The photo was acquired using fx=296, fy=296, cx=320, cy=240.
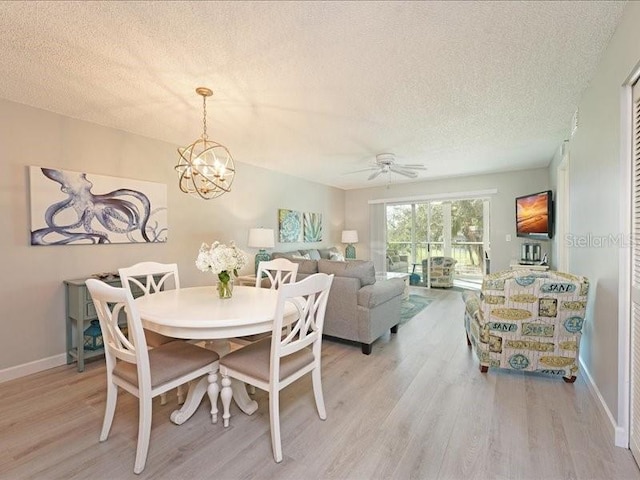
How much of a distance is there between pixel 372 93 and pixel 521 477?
265 centimetres

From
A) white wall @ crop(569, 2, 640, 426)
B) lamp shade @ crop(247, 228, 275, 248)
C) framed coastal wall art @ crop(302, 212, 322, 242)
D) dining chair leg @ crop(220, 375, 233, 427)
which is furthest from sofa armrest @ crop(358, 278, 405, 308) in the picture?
Result: framed coastal wall art @ crop(302, 212, 322, 242)

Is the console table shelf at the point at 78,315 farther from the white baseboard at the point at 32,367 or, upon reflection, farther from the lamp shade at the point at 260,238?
the lamp shade at the point at 260,238

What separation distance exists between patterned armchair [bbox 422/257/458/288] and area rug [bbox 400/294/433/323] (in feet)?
3.45

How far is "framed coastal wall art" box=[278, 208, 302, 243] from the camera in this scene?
547cm

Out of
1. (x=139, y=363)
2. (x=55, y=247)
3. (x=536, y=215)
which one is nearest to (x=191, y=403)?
(x=139, y=363)

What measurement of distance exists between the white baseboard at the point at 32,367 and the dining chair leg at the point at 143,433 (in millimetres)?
1968

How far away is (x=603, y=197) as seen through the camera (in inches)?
79.1

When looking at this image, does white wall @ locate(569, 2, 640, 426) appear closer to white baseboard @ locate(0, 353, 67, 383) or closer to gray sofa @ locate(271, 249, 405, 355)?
gray sofa @ locate(271, 249, 405, 355)

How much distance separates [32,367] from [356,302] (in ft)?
9.97

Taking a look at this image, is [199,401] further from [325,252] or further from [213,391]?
[325,252]

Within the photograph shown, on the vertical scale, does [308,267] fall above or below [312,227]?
below

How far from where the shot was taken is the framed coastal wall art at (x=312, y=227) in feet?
20.1
